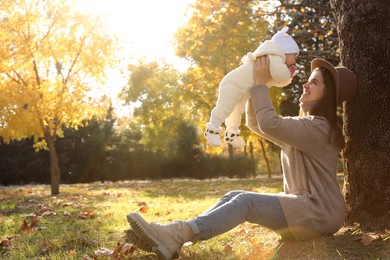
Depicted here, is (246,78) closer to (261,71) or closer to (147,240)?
(261,71)

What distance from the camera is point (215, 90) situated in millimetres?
16500

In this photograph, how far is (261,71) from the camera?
3.00 meters

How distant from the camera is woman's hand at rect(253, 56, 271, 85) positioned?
2979 millimetres

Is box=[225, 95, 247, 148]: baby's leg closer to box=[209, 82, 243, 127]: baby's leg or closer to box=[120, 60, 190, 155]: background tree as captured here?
box=[209, 82, 243, 127]: baby's leg

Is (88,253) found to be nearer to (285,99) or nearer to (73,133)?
(285,99)

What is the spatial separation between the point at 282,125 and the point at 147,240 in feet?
3.79

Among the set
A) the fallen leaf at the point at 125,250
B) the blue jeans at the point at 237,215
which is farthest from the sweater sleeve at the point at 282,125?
the fallen leaf at the point at 125,250

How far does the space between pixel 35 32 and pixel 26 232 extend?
23.5 ft

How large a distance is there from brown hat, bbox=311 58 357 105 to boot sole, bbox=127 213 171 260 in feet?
5.24

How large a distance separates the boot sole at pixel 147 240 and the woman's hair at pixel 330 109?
4.49 feet

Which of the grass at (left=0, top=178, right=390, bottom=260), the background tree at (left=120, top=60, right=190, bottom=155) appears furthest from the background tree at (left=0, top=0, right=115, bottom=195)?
the background tree at (left=120, top=60, right=190, bottom=155)

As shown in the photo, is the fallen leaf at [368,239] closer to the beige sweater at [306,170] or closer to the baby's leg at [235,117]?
the beige sweater at [306,170]

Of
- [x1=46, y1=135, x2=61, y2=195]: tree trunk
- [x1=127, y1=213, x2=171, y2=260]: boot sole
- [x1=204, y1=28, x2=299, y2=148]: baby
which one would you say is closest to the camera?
[x1=127, y1=213, x2=171, y2=260]: boot sole

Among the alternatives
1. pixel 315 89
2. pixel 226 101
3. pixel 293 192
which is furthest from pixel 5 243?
pixel 315 89
